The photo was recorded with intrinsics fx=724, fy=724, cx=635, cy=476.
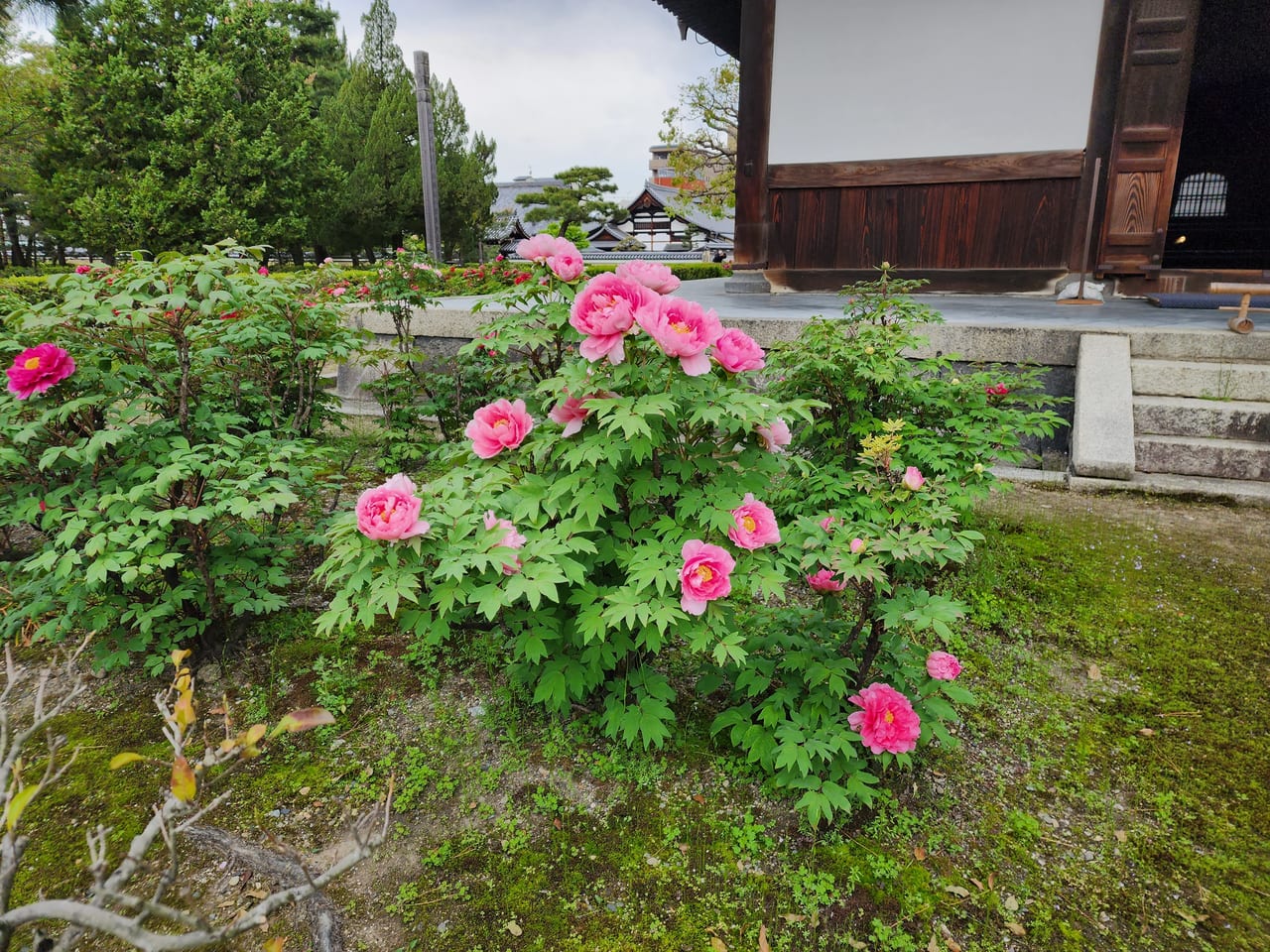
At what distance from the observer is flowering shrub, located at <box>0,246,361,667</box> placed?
7.77 feet

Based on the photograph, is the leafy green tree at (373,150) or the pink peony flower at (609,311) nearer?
the pink peony flower at (609,311)

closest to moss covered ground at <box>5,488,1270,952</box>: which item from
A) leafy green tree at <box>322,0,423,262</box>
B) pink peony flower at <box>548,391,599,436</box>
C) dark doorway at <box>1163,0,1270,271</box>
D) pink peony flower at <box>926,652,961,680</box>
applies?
pink peony flower at <box>926,652,961,680</box>

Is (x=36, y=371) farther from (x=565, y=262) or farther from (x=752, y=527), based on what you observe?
(x=752, y=527)

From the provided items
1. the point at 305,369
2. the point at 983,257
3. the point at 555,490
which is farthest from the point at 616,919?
the point at 983,257

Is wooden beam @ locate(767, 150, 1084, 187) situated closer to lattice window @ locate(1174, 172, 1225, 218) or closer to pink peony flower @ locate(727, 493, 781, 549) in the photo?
pink peony flower @ locate(727, 493, 781, 549)

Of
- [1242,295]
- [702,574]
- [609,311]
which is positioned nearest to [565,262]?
[609,311]

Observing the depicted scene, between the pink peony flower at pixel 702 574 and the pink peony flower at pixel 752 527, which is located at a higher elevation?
the pink peony flower at pixel 752 527

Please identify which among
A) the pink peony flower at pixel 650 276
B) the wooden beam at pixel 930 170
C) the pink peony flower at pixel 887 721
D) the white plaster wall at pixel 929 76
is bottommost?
the pink peony flower at pixel 887 721

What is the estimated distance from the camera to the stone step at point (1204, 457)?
4.35 metres

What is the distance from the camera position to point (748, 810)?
7.25ft

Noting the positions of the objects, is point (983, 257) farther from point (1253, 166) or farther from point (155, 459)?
point (1253, 166)

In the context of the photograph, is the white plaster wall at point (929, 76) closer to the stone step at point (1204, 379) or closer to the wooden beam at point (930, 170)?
the wooden beam at point (930, 170)

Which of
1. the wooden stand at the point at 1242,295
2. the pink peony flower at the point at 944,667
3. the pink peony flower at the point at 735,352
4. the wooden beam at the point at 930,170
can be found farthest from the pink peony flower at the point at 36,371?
the wooden beam at the point at 930,170

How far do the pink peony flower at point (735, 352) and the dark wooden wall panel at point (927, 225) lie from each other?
7.40 metres
